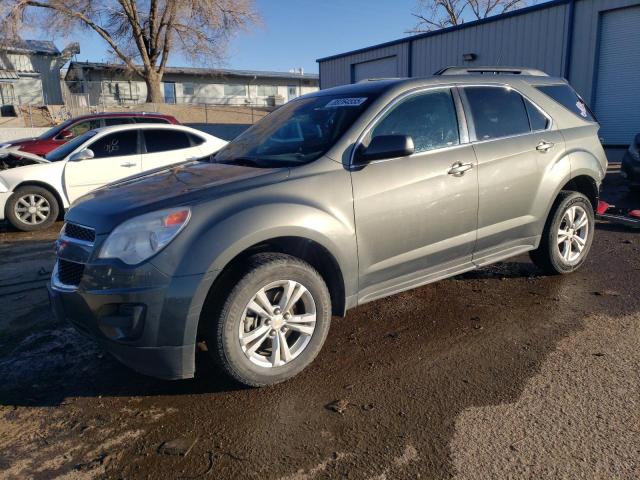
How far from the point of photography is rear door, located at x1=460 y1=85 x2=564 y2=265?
403cm

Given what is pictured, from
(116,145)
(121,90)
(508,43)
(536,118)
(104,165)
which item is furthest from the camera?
(121,90)

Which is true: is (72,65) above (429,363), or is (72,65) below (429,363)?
above

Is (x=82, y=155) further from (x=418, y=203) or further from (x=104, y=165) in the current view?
(x=418, y=203)

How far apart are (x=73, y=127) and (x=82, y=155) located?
3.77m

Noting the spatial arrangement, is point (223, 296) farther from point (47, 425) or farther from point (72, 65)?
point (72, 65)

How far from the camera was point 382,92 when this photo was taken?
12.1 feet

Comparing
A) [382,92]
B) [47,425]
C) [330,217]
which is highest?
[382,92]

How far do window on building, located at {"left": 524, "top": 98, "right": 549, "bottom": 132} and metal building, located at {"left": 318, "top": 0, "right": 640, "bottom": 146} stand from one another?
11812 mm

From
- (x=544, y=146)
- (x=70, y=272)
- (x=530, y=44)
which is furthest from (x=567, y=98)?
(x=530, y=44)

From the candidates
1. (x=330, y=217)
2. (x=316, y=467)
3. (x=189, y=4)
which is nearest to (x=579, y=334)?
(x=330, y=217)

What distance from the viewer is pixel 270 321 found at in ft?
10.0

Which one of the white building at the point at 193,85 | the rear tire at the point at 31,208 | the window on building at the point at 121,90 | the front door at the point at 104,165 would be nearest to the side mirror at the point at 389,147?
the front door at the point at 104,165

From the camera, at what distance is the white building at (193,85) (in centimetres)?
4128

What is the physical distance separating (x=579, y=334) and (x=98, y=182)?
723 centimetres
